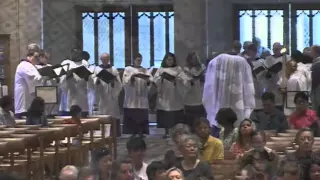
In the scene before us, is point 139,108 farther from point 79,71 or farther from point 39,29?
point 39,29

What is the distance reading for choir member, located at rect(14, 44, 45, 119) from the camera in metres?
16.7

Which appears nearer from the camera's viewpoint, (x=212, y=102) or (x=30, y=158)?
(x=30, y=158)

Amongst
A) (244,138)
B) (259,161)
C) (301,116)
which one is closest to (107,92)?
(301,116)

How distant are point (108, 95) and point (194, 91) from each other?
158 centimetres

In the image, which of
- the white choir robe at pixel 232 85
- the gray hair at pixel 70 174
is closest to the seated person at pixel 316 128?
the white choir robe at pixel 232 85

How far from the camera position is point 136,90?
17.5 metres

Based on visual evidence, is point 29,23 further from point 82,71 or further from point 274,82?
point 274,82

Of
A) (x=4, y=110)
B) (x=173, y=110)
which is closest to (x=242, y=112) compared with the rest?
(x=173, y=110)

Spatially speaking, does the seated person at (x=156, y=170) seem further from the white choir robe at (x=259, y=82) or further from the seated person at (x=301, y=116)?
the white choir robe at (x=259, y=82)

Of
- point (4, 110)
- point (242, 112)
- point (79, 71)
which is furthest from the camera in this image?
point (79, 71)

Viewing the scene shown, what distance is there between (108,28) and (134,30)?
0.50m

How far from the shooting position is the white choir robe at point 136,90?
1752 cm

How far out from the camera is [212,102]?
609 inches

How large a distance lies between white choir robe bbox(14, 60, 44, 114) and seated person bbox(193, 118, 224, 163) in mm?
6976
